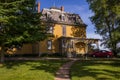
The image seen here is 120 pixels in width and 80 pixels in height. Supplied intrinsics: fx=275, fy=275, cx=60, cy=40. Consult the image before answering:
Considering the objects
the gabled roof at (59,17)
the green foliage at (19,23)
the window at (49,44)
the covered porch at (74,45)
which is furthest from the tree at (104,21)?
the green foliage at (19,23)

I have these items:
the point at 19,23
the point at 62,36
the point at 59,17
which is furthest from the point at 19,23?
the point at 59,17

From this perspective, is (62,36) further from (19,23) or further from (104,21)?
(19,23)

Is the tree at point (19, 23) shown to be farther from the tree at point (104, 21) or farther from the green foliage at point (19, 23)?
the tree at point (104, 21)

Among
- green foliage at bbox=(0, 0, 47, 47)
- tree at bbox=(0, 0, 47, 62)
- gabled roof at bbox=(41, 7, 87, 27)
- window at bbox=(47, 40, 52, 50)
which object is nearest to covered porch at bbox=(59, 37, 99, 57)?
window at bbox=(47, 40, 52, 50)

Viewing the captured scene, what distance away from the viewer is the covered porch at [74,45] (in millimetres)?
50938

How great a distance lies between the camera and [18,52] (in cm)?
4816

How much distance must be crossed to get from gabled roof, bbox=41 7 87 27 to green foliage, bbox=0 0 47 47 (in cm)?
1819

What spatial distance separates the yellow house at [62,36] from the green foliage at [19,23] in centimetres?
1634

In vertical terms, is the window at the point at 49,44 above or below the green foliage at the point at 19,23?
below

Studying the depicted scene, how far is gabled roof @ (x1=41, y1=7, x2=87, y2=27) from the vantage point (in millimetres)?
52031

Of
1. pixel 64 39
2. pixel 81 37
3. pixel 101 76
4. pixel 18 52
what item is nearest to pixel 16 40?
pixel 101 76

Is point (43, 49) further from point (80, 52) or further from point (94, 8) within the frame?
point (94, 8)

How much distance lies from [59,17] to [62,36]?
458cm

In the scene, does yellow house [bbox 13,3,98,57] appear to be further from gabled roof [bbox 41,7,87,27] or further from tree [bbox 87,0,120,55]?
tree [bbox 87,0,120,55]
